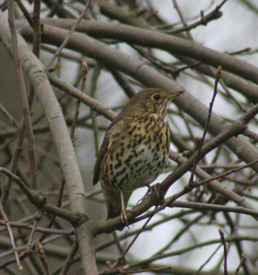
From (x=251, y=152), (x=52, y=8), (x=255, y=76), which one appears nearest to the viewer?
(x=251, y=152)

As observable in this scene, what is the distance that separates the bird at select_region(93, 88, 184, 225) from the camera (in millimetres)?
4324

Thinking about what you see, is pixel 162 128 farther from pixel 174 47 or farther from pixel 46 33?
pixel 46 33

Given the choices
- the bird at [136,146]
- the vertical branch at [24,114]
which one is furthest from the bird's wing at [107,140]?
the vertical branch at [24,114]

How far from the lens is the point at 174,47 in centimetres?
465

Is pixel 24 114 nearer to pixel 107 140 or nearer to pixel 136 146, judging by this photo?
pixel 136 146

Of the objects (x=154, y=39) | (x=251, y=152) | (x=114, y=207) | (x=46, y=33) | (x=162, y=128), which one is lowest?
(x=251, y=152)

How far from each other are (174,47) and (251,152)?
1331 millimetres

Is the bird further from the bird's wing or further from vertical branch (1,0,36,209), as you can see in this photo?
vertical branch (1,0,36,209)

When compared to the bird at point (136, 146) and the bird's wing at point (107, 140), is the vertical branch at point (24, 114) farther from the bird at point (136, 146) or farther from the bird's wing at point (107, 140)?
the bird's wing at point (107, 140)

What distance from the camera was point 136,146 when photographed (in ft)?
14.3

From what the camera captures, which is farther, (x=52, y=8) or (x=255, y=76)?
(x=52, y=8)

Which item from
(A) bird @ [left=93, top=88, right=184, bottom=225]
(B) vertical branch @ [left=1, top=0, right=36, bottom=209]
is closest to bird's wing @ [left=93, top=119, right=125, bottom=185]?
(A) bird @ [left=93, top=88, right=184, bottom=225]

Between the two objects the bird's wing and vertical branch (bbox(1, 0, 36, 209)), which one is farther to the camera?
the bird's wing

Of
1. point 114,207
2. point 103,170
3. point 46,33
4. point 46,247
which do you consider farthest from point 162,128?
point 46,247
